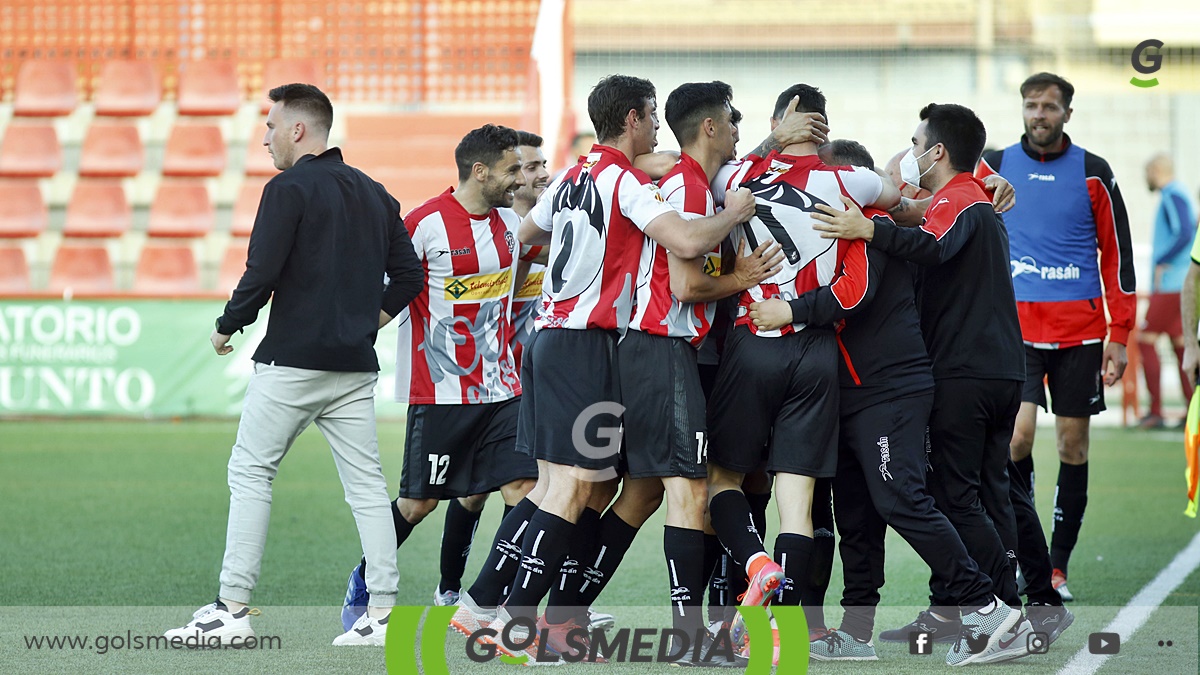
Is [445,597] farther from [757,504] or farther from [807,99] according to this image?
[807,99]

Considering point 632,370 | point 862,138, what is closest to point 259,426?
point 632,370

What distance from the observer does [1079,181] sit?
19.9 feet

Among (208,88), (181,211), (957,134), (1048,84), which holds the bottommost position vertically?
(957,134)

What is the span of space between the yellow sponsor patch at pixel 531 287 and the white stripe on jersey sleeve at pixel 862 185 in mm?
1732

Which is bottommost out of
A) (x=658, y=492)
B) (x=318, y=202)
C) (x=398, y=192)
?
(x=658, y=492)

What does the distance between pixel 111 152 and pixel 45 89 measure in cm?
149

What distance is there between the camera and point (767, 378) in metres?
4.47

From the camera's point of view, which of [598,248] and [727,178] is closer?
[598,248]

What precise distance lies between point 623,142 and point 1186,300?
2623 millimetres

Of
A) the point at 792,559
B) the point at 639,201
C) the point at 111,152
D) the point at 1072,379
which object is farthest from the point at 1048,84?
the point at 111,152

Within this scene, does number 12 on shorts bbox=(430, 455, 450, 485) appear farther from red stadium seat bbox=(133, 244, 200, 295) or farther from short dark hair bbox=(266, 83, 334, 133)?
red stadium seat bbox=(133, 244, 200, 295)

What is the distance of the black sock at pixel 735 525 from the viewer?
4.36m

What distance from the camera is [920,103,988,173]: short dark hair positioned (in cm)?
483

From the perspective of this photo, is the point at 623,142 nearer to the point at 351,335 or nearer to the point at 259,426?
the point at 351,335
